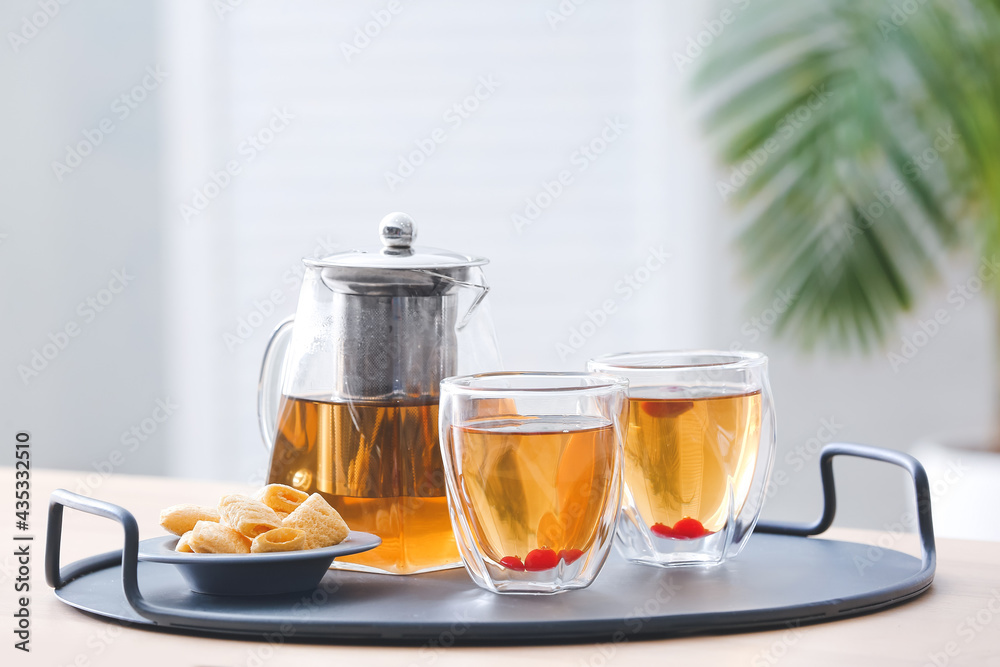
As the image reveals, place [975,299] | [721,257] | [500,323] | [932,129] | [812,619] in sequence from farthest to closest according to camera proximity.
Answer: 1. [500,323]
2. [721,257]
3. [975,299]
4. [932,129]
5. [812,619]

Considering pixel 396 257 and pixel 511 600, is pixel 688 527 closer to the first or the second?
pixel 511 600

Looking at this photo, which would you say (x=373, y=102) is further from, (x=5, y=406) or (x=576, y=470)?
(x=576, y=470)

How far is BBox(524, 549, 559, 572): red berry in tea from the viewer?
2.23 feet

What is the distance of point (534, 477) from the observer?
0.67 meters

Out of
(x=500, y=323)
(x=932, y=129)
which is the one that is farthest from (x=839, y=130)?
(x=500, y=323)

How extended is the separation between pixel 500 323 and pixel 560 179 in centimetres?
38

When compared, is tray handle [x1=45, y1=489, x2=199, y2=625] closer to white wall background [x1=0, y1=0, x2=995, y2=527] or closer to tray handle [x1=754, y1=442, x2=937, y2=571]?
tray handle [x1=754, y1=442, x2=937, y2=571]

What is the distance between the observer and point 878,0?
80.4 inches

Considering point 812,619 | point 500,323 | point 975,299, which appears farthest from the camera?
point 500,323

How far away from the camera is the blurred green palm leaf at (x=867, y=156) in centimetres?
193

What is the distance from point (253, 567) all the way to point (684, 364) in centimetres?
34

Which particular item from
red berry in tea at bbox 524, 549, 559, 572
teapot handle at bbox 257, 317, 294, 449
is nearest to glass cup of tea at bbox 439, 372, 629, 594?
red berry in tea at bbox 524, 549, 559, 572

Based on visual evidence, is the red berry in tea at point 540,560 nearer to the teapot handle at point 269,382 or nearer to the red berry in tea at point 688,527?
the red berry in tea at point 688,527

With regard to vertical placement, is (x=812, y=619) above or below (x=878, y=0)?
below
